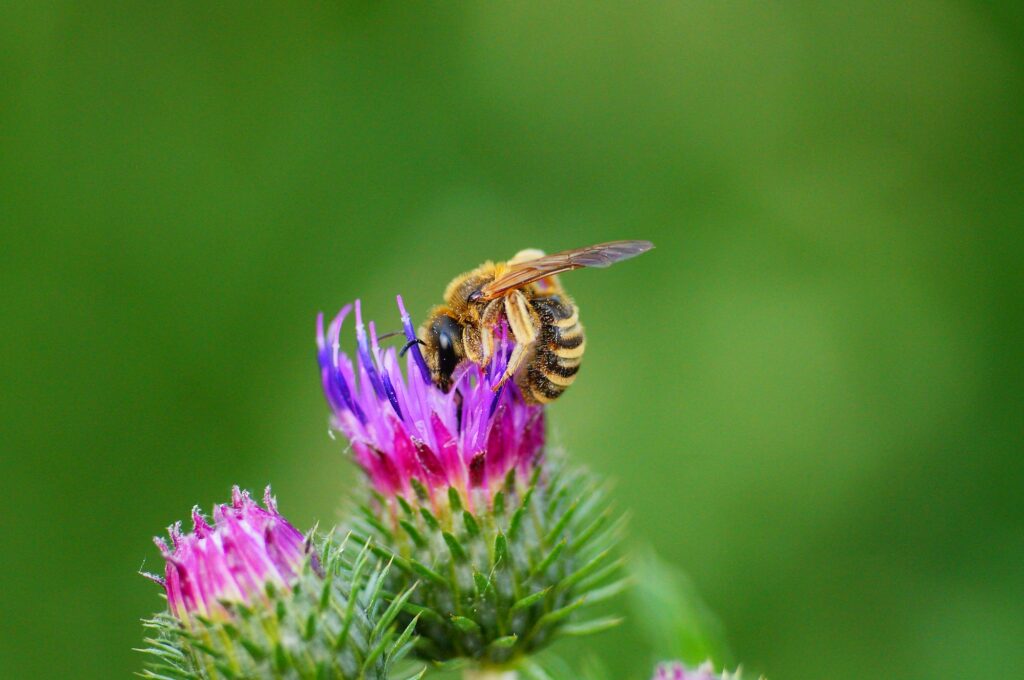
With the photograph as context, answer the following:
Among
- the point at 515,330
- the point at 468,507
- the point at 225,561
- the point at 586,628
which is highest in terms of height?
the point at 515,330

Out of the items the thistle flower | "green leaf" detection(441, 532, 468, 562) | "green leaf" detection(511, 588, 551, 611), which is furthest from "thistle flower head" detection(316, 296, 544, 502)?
the thistle flower

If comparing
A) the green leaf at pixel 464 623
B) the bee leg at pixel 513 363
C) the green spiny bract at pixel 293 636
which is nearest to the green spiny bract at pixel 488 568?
the green leaf at pixel 464 623

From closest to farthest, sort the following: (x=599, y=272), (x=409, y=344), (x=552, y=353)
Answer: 1. (x=409, y=344)
2. (x=552, y=353)
3. (x=599, y=272)

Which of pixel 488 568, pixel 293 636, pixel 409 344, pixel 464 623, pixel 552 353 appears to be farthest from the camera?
pixel 552 353

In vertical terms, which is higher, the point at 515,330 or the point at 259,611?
the point at 515,330

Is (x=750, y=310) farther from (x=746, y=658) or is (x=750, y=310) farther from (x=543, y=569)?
(x=543, y=569)

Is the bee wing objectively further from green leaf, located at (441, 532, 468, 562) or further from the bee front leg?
green leaf, located at (441, 532, 468, 562)

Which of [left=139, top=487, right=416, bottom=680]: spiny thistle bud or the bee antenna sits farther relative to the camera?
the bee antenna

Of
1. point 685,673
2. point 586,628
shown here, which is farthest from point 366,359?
point 685,673

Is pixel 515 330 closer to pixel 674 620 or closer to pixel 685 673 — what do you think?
pixel 674 620
